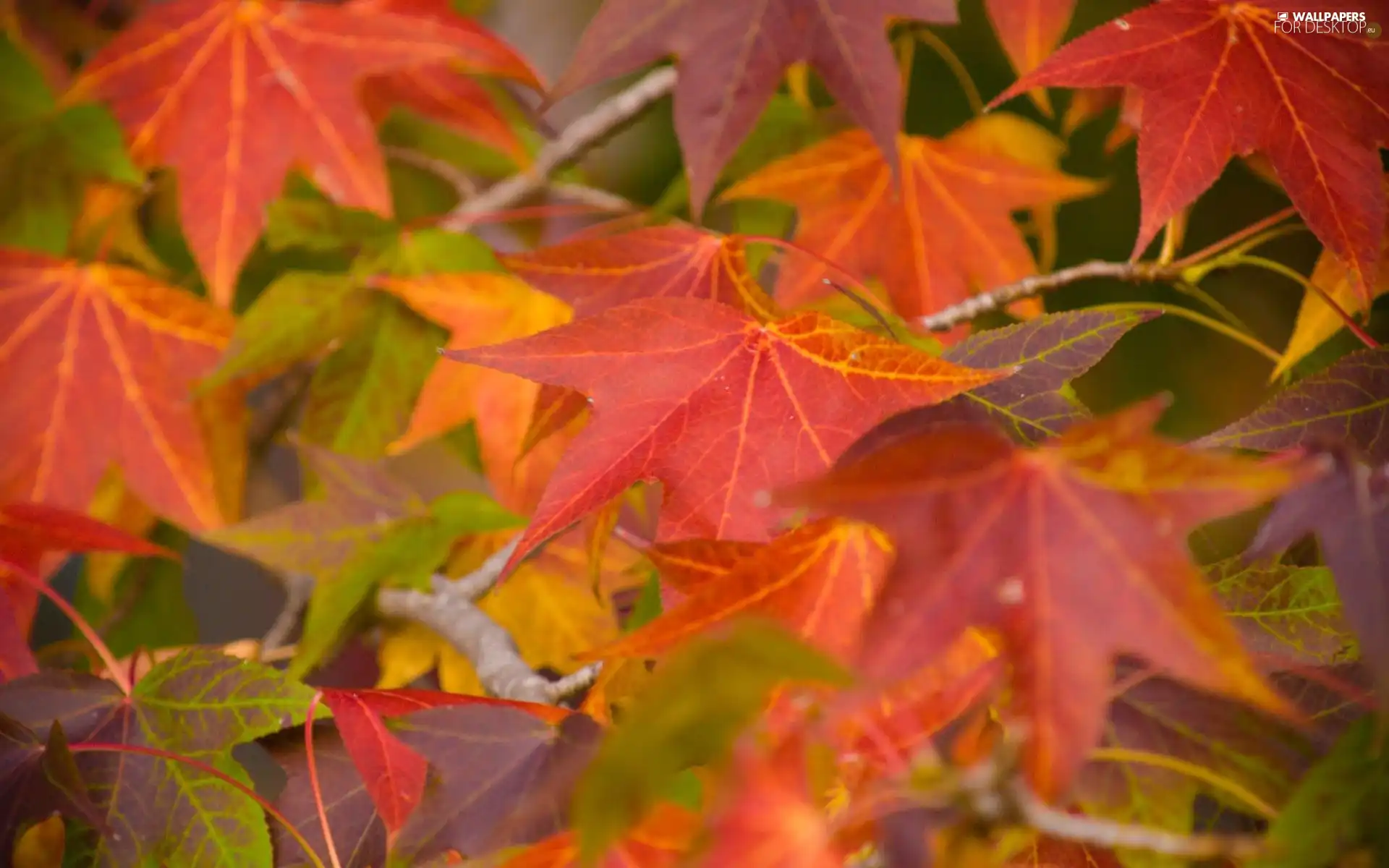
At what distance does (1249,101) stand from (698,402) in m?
0.27

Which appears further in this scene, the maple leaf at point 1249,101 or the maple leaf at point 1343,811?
the maple leaf at point 1249,101

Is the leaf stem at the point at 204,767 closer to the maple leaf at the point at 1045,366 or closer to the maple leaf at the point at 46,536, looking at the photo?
the maple leaf at the point at 46,536

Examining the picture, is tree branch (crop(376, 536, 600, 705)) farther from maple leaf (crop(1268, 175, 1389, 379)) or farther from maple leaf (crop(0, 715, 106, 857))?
maple leaf (crop(1268, 175, 1389, 379))

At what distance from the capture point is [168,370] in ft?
1.95

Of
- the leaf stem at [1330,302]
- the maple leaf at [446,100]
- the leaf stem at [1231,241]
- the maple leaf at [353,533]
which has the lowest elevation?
the maple leaf at [353,533]

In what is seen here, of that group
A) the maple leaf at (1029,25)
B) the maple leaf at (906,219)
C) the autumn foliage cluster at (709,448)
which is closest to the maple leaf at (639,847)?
the autumn foliage cluster at (709,448)

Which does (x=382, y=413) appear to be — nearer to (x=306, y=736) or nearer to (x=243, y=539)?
(x=243, y=539)

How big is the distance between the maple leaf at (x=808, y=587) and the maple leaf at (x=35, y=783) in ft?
0.62

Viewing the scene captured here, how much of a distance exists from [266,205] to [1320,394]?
549mm

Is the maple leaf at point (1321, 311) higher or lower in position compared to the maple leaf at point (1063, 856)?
higher

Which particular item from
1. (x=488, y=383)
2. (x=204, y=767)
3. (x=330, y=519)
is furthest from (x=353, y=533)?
(x=204, y=767)

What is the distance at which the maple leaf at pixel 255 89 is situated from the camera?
1.91ft

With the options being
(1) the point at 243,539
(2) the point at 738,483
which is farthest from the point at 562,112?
(2) the point at 738,483

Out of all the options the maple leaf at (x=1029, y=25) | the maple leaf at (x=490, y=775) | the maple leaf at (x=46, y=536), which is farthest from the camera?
the maple leaf at (x=1029, y=25)
